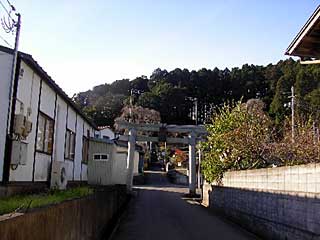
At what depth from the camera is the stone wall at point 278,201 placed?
9.73 metres

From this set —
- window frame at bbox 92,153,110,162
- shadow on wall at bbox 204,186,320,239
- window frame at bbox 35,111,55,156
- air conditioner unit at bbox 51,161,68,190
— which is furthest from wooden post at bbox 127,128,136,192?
window frame at bbox 35,111,55,156

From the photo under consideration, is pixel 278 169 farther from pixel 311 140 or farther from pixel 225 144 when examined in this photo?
pixel 225 144

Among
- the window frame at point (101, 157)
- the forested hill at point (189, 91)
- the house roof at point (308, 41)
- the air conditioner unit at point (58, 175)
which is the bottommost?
the air conditioner unit at point (58, 175)

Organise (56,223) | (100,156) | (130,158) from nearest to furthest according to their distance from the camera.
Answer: (56,223) < (100,156) < (130,158)

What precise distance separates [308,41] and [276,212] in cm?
463

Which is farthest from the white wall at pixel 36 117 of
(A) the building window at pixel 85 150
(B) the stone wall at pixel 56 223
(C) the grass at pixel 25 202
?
(C) the grass at pixel 25 202

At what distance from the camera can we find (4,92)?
10.1 meters

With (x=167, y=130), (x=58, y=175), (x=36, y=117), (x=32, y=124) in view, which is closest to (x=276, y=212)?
(x=58, y=175)

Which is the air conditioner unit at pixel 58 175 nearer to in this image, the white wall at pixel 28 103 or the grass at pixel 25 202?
the white wall at pixel 28 103

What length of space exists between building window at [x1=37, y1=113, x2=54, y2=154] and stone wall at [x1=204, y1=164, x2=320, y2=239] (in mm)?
6889

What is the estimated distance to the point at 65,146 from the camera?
1684 cm

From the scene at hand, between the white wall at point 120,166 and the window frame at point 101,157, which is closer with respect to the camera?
the window frame at point 101,157

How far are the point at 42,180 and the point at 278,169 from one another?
714 cm

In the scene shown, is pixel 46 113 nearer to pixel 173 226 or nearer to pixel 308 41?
pixel 173 226
